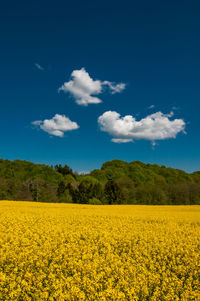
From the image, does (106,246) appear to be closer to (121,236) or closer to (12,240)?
(121,236)

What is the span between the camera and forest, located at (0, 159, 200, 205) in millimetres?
49312

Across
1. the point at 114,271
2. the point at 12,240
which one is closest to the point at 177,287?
the point at 114,271

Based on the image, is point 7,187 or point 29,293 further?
point 7,187

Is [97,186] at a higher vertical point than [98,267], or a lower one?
higher

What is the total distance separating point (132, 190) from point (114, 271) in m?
52.6

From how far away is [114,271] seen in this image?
5570mm

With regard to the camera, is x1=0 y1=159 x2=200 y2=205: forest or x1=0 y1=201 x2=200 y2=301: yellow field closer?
x1=0 y1=201 x2=200 y2=301: yellow field

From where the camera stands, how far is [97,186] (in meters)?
50.2

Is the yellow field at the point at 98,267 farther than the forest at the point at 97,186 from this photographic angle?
No

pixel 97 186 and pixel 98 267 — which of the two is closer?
pixel 98 267

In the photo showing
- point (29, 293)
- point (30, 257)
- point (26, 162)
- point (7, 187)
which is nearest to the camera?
point (29, 293)

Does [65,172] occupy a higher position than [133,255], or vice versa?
[65,172]

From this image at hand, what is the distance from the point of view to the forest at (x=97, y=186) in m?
49.3

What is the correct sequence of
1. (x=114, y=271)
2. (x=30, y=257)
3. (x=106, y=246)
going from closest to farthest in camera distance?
1. (x=114, y=271)
2. (x=30, y=257)
3. (x=106, y=246)
